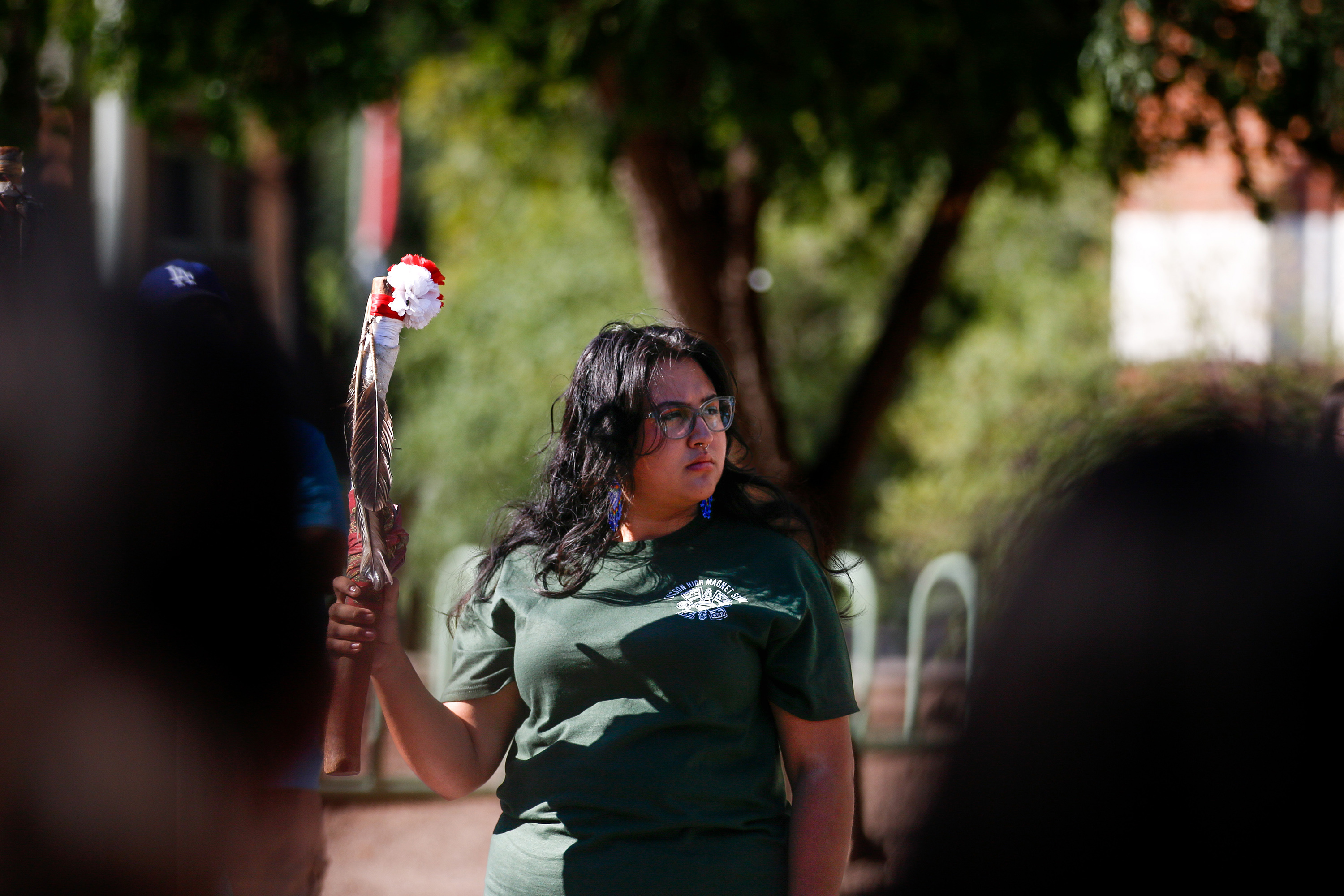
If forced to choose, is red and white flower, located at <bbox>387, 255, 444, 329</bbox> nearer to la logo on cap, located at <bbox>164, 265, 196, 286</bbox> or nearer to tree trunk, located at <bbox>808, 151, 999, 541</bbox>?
la logo on cap, located at <bbox>164, 265, 196, 286</bbox>

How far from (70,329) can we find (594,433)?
789mm

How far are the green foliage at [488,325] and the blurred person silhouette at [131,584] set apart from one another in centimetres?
742

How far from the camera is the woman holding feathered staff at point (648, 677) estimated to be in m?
1.85

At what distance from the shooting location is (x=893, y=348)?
584cm

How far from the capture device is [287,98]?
5.34m

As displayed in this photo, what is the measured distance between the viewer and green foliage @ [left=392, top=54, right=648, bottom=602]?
Answer: 10.5 m

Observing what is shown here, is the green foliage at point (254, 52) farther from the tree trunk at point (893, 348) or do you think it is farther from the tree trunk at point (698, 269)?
the tree trunk at point (893, 348)

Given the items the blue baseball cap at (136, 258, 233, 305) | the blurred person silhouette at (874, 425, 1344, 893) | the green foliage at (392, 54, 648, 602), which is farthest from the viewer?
the green foliage at (392, 54, 648, 602)

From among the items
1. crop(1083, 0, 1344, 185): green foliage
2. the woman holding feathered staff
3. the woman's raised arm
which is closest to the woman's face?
the woman holding feathered staff

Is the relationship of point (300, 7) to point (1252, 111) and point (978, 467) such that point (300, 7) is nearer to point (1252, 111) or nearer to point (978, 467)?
point (1252, 111)

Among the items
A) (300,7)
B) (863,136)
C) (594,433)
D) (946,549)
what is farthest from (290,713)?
(946,549)

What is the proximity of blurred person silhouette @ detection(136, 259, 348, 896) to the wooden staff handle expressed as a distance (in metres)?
0.12

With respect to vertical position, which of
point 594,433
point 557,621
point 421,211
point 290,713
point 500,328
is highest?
point 421,211

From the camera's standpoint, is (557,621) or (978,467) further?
(978,467)
